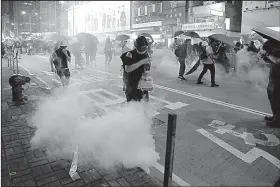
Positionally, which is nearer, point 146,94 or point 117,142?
point 117,142

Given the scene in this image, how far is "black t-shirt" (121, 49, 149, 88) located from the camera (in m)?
4.73

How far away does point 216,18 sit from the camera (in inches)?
1246

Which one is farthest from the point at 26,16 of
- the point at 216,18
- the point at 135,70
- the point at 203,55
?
the point at 135,70

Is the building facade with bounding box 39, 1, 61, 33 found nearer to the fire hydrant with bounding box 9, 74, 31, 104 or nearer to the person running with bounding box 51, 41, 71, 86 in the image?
the person running with bounding box 51, 41, 71, 86

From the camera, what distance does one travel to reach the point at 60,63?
26.9 ft

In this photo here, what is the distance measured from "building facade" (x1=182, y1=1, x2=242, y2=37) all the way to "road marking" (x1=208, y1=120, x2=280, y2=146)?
26.2m

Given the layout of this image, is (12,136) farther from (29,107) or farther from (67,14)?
(67,14)

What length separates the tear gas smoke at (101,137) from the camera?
3.82 metres

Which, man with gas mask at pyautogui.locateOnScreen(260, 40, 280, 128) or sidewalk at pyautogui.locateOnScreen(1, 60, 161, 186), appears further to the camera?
man with gas mask at pyautogui.locateOnScreen(260, 40, 280, 128)

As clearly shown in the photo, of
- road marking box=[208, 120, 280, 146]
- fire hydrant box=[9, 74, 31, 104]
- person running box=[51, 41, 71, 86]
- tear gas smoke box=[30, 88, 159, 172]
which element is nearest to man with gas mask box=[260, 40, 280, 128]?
Answer: road marking box=[208, 120, 280, 146]

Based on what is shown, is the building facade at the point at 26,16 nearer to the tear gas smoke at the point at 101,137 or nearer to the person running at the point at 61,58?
the person running at the point at 61,58

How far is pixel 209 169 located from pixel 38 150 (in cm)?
290

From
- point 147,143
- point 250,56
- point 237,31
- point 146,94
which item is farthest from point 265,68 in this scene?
point 237,31

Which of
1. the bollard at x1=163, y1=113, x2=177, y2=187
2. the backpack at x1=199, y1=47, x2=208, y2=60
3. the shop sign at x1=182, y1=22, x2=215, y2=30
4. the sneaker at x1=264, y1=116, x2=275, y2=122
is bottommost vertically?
the sneaker at x1=264, y1=116, x2=275, y2=122
